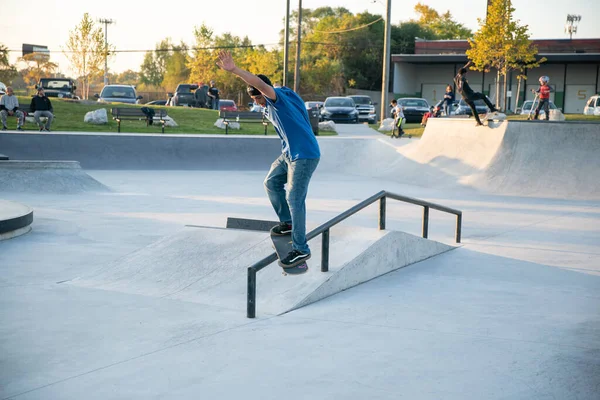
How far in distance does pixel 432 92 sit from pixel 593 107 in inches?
850

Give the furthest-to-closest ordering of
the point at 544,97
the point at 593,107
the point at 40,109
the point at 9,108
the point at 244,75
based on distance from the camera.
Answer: the point at 593,107, the point at 9,108, the point at 40,109, the point at 544,97, the point at 244,75

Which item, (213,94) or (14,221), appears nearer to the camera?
(14,221)

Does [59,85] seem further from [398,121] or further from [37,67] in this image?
[37,67]

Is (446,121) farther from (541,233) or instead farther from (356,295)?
(356,295)

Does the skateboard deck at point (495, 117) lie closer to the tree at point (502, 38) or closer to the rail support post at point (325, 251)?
the rail support post at point (325, 251)

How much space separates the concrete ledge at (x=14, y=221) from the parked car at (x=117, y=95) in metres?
24.1

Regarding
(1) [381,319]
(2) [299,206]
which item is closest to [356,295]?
(1) [381,319]

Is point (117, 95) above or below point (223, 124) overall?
above

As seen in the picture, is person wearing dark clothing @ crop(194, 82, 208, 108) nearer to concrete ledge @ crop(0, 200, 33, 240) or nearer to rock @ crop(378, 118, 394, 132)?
rock @ crop(378, 118, 394, 132)

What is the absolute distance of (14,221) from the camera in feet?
30.6

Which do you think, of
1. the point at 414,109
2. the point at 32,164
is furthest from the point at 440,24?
the point at 32,164

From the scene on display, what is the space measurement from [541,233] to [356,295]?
5.01 m

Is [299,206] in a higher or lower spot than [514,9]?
lower

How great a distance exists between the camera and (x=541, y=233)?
10609 millimetres
